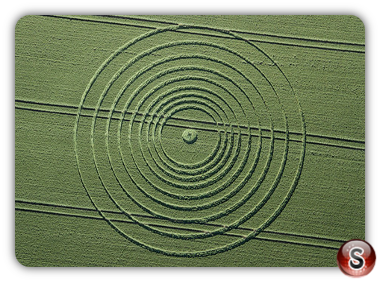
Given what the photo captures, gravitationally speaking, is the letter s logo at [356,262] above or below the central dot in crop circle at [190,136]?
below

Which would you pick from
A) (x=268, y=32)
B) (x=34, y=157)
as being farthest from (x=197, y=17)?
(x=34, y=157)

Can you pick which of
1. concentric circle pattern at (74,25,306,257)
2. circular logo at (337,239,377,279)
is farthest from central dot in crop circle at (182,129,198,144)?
circular logo at (337,239,377,279)

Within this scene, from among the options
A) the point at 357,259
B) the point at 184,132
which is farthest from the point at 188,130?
the point at 357,259

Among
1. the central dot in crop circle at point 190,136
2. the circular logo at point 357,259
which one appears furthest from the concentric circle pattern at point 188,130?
the circular logo at point 357,259

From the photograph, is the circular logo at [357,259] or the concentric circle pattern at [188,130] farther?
the concentric circle pattern at [188,130]

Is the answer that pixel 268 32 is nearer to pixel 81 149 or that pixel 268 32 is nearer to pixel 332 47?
pixel 332 47

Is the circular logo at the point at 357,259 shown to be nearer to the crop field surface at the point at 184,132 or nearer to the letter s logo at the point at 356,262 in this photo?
the letter s logo at the point at 356,262

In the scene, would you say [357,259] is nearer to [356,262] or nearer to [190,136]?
[356,262]
